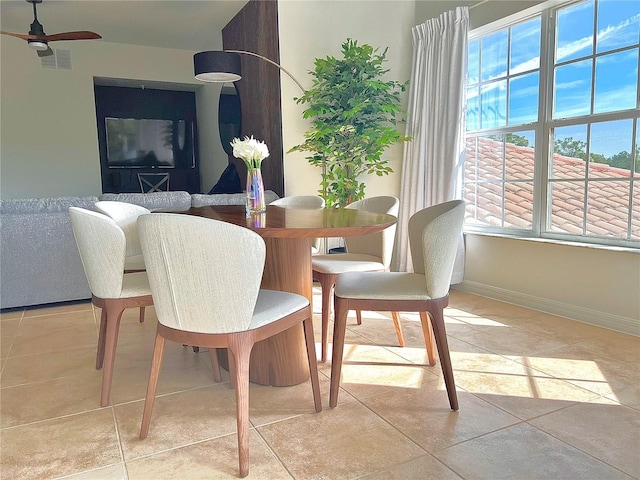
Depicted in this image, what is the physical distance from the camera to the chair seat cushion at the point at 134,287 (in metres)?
2.05

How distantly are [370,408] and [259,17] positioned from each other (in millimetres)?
3945

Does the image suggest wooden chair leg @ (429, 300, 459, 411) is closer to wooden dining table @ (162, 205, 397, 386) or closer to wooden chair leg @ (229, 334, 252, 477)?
wooden dining table @ (162, 205, 397, 386)

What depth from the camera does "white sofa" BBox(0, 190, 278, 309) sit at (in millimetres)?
3434

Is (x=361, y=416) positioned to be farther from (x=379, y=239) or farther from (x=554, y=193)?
(x=554, y=193)

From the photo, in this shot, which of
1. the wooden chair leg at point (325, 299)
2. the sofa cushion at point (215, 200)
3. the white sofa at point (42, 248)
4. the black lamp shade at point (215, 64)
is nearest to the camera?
the wooden chair leg at point (325, 299)

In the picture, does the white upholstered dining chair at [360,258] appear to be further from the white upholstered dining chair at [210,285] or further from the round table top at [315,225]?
the white upholstered dining chair at [210,285]

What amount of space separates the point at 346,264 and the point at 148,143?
217 inches

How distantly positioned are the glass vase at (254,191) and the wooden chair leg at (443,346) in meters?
0.99

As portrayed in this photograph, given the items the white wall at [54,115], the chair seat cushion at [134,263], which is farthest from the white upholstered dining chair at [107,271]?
the white wall at [54,115]

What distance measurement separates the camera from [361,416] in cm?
188

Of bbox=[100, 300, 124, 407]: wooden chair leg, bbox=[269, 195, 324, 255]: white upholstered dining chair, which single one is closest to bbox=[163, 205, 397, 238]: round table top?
bbox=[100, 300, 124, 407]: wooden chair leg

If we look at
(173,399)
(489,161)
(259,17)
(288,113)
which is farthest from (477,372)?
(259,17)

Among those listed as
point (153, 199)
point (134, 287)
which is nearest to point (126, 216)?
point (134, 287)

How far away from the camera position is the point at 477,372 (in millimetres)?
2311
